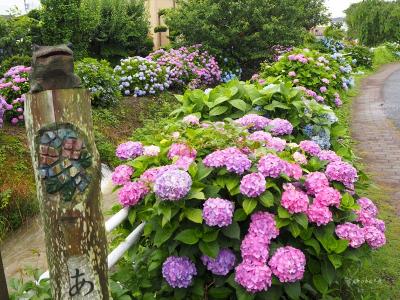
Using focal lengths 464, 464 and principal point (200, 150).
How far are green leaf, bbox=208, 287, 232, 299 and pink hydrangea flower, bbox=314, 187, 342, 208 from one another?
0.74m

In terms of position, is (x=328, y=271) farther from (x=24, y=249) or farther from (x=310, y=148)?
(x=24, y=249)

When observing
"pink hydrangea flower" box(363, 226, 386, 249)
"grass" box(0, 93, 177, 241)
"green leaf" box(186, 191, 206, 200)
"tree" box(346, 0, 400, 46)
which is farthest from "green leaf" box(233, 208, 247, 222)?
"tree" box(346, 0, 400, 46)

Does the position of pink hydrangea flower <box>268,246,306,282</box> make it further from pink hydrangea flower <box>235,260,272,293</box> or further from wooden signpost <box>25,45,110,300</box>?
wooden signpost <box>25,45,110,300</box>

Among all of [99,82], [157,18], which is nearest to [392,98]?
[99,82]

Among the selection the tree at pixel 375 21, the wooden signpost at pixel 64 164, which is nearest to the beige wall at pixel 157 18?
the tree at pixel 375 21

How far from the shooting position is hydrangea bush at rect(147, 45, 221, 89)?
11.8m

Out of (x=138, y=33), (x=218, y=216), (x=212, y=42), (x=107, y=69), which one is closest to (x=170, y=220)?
(x=218, y=216)

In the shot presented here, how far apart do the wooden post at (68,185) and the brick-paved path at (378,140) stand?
432 cm

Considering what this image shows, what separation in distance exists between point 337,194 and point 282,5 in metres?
11.5

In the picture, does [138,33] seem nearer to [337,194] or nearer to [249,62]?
[249,62]

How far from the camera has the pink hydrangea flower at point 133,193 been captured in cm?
280

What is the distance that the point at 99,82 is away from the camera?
361 inches

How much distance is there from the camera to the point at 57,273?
6.23 feet

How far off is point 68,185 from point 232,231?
114 centimetres
